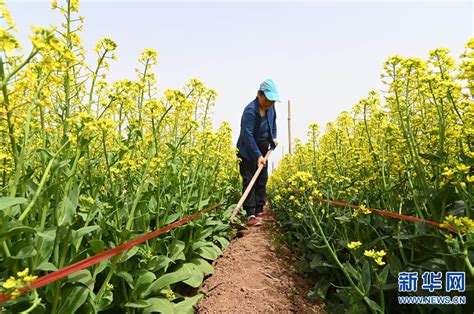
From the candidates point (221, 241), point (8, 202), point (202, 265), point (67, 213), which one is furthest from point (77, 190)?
point (221, 241)

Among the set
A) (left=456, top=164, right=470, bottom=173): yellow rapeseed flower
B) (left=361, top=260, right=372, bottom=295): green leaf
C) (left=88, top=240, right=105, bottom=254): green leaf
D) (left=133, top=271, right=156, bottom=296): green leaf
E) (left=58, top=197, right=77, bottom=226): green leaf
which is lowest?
(left=133, top=271, right=156, bottom=296): green leaf

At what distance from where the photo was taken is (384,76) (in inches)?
87.1

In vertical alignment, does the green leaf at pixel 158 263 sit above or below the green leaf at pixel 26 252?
below

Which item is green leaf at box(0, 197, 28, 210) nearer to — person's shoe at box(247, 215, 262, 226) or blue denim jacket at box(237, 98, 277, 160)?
blue denim jacket at box(237, 98, 277, 160)

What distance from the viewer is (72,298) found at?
160 centimetres

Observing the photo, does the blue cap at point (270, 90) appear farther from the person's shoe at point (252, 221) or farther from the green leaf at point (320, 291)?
the green leaf at point (320, 291)

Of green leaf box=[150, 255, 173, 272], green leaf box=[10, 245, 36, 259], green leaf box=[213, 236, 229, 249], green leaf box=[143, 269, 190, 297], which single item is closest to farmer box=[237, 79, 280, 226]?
green leaf box=[213, 236, 229, 249]

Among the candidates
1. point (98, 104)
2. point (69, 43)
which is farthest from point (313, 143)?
point (69, 43)

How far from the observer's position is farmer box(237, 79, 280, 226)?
5070 mm

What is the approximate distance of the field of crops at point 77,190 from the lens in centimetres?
130

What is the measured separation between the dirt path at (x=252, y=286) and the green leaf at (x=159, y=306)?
0.40m

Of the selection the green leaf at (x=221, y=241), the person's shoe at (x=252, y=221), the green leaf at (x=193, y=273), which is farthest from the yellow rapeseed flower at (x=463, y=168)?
the person's shoe at (x=252, y=221)

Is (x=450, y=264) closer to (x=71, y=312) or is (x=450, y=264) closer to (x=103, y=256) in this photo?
(x=103, y=256)

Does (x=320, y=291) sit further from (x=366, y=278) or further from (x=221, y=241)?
(x=221, y=241)
